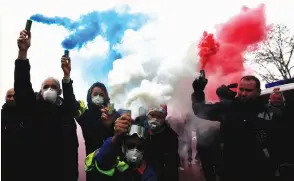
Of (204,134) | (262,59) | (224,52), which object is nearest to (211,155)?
(204,134)

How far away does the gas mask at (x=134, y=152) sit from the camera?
3.92m

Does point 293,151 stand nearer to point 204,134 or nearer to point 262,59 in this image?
point 204,134

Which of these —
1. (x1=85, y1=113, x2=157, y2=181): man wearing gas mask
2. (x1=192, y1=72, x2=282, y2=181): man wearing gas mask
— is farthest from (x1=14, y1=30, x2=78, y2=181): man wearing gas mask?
(x1=192, y1=72, x2=282, y2=181): man wearing gas mask

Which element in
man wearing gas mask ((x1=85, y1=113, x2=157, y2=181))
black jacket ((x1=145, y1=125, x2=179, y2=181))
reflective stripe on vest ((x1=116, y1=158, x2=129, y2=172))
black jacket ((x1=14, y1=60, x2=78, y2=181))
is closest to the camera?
man wearing gas mask ((x1=85, y1=113, x2=157, y2=181))

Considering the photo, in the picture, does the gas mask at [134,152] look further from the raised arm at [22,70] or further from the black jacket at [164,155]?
the raised arm at [22,70]

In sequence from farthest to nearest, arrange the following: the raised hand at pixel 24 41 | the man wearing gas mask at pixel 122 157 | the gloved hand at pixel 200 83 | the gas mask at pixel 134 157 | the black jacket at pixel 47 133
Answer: the gloved hand at pixel 200 83, the black jacket at pixel 47 133, the raised hand at pixel 24 41, the gas mask at pixel 134 157, the man wearing gas mask at pixel 122 157

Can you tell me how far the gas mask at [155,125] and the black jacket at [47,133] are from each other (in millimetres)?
1106

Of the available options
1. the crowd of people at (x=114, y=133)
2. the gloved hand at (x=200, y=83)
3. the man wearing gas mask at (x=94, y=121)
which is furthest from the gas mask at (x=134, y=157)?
the gloved hand at (x=200, y=83)

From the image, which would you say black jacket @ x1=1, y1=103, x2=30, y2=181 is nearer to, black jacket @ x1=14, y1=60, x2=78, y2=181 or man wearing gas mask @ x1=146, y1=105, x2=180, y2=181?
black jacket @ x1=14, y1=60, x2=78, y2=181

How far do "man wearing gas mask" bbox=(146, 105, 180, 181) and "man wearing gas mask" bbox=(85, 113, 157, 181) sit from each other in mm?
945

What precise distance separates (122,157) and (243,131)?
1545mm

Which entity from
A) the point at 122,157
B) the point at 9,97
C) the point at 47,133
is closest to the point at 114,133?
the point at 122,157

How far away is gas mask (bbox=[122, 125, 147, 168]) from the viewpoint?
3920 mm

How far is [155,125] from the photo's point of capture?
5.34 m
